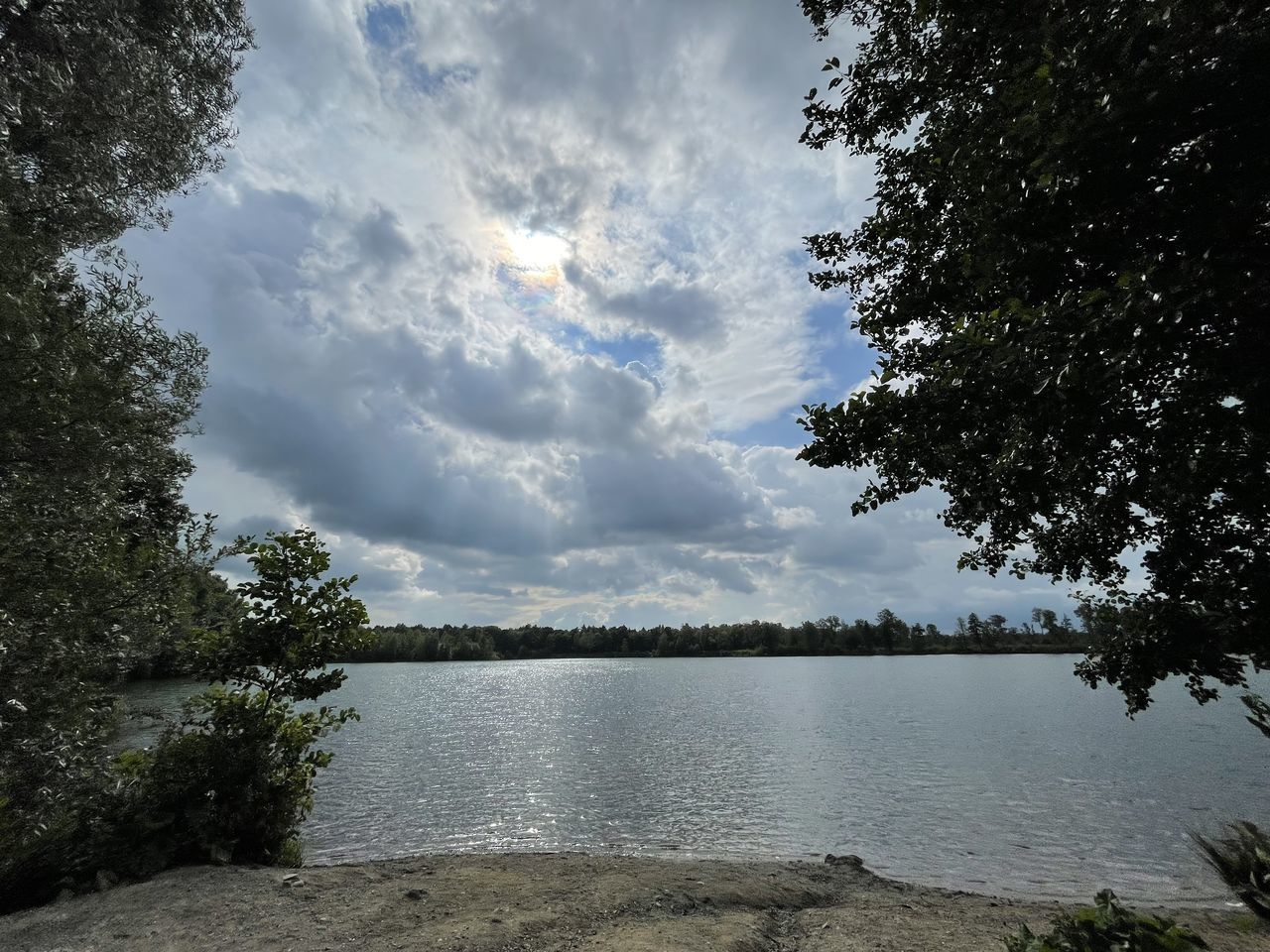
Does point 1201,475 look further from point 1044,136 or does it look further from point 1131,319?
point 1044,136

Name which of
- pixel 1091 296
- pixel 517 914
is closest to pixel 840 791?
pixel 517 914

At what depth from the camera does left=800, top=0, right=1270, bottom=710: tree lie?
4766 millimetres

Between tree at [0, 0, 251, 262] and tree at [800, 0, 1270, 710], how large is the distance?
45.4 feet

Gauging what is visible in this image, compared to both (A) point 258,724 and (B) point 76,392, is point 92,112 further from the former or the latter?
(A) point 258,724

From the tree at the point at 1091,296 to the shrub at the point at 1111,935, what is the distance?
3.44 metres

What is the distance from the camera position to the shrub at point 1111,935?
208 inches

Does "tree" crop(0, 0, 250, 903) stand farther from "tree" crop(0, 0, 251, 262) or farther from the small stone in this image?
the small stone

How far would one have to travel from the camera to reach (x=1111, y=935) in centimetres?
556

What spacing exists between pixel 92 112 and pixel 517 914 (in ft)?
55.9

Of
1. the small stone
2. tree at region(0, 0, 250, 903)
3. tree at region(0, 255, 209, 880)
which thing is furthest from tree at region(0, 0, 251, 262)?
the small stone

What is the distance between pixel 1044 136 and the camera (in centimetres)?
542

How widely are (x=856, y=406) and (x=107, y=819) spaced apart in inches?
576

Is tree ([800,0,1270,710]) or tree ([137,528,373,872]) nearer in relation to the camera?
tree ([800,0,1270,710])

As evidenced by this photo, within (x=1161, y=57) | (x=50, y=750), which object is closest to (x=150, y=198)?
(x=50, y=750)
